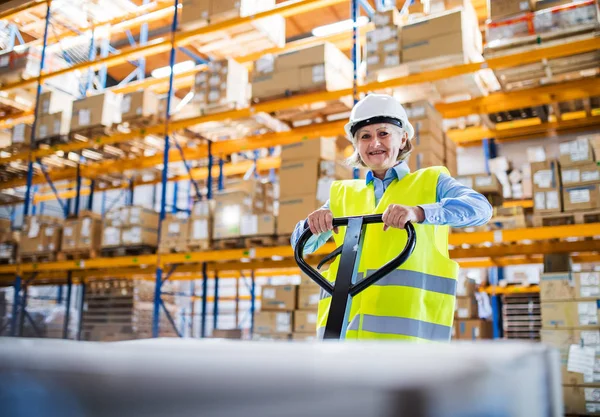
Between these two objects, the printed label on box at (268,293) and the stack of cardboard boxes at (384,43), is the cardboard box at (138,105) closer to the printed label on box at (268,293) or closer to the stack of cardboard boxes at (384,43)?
the printed label on box at (268,293)

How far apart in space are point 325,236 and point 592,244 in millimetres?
4576

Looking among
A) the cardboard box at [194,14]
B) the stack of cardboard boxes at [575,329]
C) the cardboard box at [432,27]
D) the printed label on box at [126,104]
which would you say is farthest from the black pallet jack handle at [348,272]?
the printed label on box at [126,104]

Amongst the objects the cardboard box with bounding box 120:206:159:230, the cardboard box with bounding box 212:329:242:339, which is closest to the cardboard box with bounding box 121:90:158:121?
the cardboard box with bounding box 120:206:159:230

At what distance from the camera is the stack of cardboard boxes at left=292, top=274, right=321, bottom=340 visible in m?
6.98

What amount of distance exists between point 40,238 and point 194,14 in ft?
14.2

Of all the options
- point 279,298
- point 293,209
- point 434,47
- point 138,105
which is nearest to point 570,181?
point 434,47

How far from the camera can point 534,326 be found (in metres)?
8.50

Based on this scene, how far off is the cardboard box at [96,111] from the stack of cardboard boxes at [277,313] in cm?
379

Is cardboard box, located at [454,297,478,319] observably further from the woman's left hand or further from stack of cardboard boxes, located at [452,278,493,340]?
the woman's left hand

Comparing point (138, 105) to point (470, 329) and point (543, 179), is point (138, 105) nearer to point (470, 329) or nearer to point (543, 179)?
point (470, 329)

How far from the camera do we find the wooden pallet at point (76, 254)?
29.0 feet

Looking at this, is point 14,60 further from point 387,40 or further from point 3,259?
point 387,40

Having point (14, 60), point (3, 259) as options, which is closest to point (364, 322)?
point (3, 259)

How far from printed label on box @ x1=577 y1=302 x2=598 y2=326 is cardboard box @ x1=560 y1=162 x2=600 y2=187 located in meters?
1.13
